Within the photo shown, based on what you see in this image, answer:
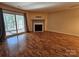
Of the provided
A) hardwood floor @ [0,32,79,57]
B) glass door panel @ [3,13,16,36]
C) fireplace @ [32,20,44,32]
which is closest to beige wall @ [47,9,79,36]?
fireplace @ [32,20,44,32]

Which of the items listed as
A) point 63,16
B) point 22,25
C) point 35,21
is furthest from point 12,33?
point 63,16

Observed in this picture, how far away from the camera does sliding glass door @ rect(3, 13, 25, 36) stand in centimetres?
562

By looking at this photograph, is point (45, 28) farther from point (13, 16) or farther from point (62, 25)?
point (13, 16)

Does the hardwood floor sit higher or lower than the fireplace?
lower

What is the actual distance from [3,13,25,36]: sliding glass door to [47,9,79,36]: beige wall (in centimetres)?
266

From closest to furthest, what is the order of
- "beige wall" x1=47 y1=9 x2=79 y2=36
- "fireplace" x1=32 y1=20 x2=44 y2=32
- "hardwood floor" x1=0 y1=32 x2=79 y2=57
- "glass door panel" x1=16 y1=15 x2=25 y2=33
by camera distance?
"hardwood floor" x1=0 y1=32 x2=79 y2=57 → "beige wall" x1=47 y1=9 x2=79 y2=36 → "glass door panel" x1=16 y1=15 x2=25 y2=33 → "fireplace" x1=32 y1=20 x2=44 y2=32

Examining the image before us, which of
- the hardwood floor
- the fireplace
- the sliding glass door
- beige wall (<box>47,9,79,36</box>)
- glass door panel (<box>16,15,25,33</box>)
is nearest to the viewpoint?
the hardwood floor

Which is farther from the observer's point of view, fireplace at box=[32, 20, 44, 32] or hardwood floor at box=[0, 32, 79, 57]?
fireplace at box=[32, 20, 44, 32]

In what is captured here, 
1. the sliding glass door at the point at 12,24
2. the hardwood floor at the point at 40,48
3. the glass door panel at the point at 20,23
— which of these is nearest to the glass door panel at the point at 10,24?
the sliding glass door at the point at 12,24

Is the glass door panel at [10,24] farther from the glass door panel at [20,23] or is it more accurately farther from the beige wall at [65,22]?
the beige wall at [65,22]

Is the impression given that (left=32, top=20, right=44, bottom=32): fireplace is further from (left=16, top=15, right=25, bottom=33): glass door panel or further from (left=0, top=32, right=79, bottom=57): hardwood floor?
(left=0, top=32, right=79, bottom=57): hardwood floor

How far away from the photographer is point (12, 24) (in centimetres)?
626

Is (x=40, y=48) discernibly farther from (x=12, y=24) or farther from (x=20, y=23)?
(x=20, y=23)

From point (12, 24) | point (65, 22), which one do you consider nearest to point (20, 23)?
point (12, 24)
